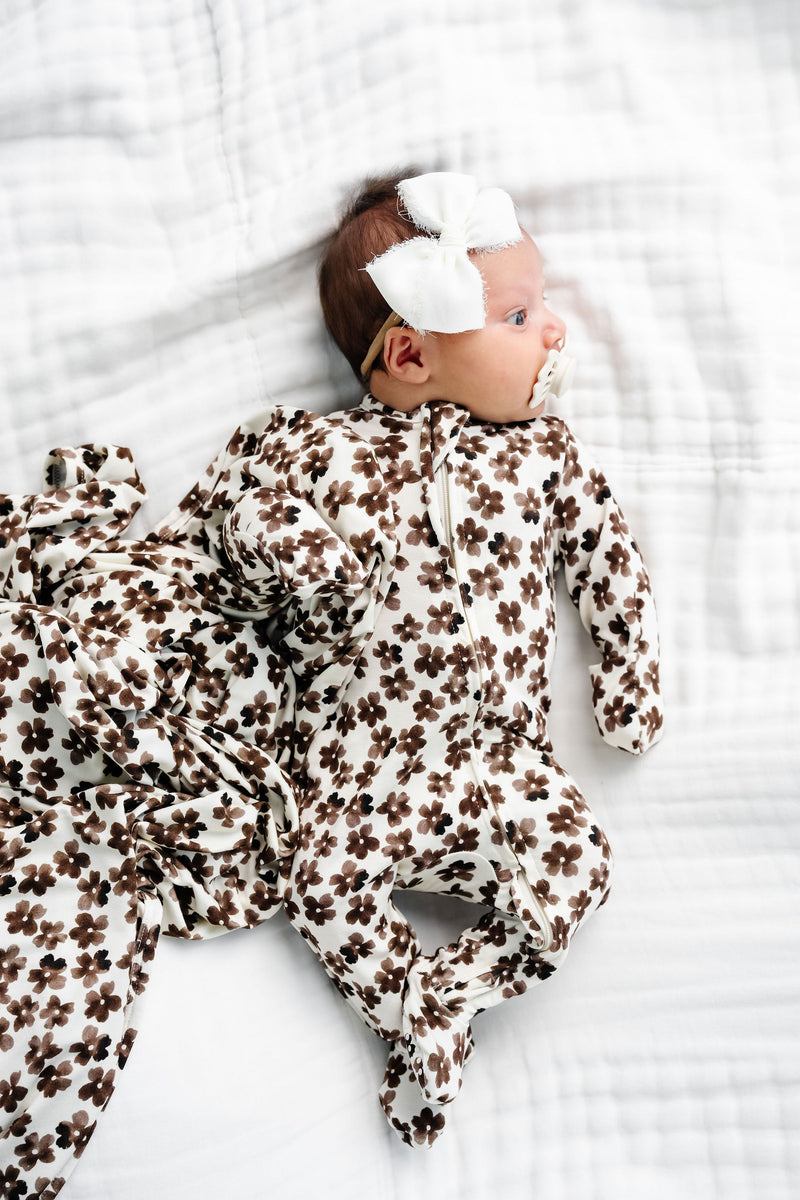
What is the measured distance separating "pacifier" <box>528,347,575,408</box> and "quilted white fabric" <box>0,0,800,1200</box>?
0.07 metres

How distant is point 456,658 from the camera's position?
112 cm

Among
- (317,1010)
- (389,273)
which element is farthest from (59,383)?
(317,1010)

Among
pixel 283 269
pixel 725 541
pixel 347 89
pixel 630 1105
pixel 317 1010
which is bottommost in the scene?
pixel 630 1105

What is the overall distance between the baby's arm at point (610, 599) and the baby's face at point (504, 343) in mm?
103

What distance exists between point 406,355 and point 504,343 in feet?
0.37

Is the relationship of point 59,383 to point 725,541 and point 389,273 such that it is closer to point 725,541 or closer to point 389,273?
point 389,273

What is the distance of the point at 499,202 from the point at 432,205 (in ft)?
0.24

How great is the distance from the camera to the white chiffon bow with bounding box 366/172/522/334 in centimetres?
106

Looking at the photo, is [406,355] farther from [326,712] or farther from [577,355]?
[326,712]

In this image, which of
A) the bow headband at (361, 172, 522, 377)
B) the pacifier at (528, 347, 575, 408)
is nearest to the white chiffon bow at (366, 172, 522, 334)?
the bow headband at (361, 172, 522, 377)

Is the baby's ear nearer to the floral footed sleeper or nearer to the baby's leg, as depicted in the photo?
the floral footed sleeper

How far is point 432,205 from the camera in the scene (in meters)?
1.09

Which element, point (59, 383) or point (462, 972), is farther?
point (59, 383)

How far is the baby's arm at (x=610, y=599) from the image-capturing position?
3.81 ft
